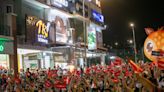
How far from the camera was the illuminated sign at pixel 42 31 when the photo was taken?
41094mm

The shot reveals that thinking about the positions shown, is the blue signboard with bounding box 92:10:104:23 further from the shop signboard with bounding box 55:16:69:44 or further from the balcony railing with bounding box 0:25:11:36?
the balcony railing with bounding box 0:25:11:36

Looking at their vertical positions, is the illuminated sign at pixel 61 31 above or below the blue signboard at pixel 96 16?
below

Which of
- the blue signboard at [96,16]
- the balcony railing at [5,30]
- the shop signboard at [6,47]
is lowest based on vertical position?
the shop signboard at [6,47]

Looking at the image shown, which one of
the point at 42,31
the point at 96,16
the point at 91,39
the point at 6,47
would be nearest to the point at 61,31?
the point at 42,31

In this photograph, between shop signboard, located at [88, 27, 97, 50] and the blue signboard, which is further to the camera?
the blue signboard

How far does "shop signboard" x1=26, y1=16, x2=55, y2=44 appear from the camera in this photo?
3922cm

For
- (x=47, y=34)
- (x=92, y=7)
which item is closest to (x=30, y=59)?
(x=47, y=34)

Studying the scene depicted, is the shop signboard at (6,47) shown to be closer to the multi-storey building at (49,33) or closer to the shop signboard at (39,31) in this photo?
the multi-storey building at (49,33)

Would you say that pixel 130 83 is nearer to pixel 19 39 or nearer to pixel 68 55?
pixel 19 39

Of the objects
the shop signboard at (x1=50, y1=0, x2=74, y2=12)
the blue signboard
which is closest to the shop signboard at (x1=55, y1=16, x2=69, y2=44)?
the shop signboard at (x1=50, y1=0, x2=74, y2=12)

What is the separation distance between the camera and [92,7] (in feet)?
236

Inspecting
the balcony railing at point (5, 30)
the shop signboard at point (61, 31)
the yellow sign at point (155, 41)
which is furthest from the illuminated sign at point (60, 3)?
the yellow sign at point (155, 41)

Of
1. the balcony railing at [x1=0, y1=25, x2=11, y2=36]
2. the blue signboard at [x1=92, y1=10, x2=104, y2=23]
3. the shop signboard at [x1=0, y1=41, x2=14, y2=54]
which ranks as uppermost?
the blue signboard at [x1=92, y1=10, x2=104, y2=23]

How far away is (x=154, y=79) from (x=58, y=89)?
199 inches
